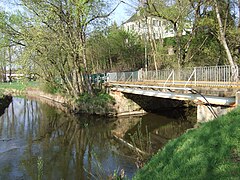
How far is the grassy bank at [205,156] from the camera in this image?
5707 millimetres

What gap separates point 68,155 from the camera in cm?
1277

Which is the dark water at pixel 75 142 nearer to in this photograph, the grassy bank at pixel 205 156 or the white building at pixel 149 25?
the grassy bank at pixel 205 156

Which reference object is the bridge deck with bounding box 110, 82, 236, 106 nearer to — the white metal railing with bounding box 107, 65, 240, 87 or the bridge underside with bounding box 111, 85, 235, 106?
the bridge underside with bounding box 111, 85, 235, 106

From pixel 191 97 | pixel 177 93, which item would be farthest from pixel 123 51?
pixel 191 97

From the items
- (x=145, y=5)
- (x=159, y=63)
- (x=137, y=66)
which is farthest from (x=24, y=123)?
(x=137, y=66)

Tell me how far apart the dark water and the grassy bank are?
1.25m

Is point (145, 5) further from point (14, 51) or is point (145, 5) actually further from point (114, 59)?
point (114, 59)

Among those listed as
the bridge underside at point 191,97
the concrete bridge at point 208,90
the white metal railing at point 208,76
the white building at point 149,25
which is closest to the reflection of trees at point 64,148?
the bridge underside at point 191,97

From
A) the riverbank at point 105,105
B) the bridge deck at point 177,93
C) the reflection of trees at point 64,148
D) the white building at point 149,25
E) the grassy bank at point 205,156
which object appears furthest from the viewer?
the white building at point 149,25

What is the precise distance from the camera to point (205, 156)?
248 inches

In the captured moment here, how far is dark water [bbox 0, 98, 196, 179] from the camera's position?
10555mm

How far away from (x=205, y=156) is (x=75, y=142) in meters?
10.3

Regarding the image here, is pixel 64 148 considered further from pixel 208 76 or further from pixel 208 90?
pixel 208 76

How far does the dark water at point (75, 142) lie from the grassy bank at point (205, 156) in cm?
125
